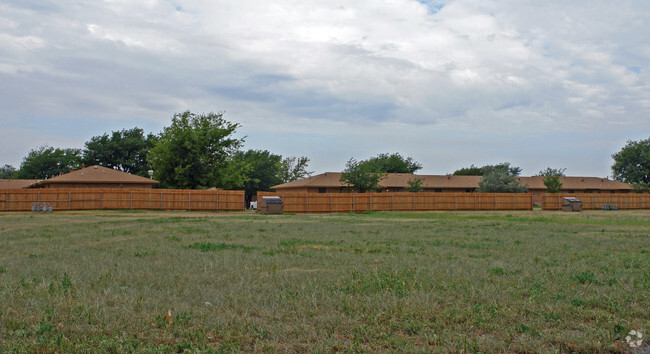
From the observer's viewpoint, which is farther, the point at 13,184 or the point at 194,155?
the point at 13,184

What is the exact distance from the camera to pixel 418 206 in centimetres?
4897

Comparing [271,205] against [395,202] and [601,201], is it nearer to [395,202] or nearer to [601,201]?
[395,202]

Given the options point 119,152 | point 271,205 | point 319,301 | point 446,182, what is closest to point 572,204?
point 446,182

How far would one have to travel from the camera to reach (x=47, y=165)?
85.4 m

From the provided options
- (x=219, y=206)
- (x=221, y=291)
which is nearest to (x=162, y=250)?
(x=221, y=291)

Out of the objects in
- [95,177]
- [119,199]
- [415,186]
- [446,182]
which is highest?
[446,182]

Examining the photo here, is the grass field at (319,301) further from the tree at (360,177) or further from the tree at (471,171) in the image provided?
the tree at (471,171)

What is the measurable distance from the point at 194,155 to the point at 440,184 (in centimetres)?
3696

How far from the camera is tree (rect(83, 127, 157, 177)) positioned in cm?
7250

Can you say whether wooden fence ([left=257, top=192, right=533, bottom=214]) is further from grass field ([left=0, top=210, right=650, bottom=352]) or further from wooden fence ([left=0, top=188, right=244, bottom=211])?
grass field ([left=0, top=210, right=650, bottom=352])

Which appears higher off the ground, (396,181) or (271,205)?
(396,181)

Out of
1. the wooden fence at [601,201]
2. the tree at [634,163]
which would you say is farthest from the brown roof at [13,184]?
the tree at [634,163]

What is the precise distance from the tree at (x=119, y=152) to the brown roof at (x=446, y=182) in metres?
21.5

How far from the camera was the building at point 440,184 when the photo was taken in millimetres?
64938
